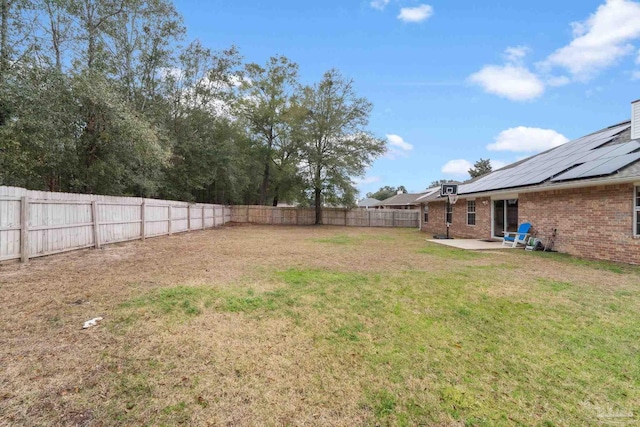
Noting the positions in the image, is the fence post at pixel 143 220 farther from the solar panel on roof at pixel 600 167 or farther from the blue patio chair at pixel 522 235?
the solar panel on roof at pixel 600 167

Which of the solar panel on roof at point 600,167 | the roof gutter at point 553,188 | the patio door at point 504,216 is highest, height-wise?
the solar panel on roof at point 600,167

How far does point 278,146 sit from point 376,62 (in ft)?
43.0

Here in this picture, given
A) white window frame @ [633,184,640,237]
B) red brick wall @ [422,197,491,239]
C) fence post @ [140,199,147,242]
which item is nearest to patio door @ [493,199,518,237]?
red brick wall @ [422,197,491,239]

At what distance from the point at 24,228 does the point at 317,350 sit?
24.2ft

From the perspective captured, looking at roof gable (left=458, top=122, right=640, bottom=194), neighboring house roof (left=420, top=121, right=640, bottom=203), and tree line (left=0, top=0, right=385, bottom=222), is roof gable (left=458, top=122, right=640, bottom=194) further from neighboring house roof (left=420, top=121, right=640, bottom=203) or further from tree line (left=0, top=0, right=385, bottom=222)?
tree line (left=0, top=0, right=385, bottom=222)

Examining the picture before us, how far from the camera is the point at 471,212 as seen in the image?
14.6 metres

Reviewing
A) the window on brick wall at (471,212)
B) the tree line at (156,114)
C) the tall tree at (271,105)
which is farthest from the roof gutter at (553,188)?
the tall tree at (271,105)

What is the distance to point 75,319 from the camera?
11.6 ft

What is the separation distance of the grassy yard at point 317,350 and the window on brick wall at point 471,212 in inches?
356

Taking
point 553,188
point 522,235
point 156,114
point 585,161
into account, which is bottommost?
point 522,235

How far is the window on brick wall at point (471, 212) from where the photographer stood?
14.4m

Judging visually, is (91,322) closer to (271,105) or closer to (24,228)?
(24,228)

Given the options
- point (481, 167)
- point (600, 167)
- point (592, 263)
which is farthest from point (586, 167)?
point (481, 167)

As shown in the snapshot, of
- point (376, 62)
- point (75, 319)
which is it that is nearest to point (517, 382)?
point (75, 319)
